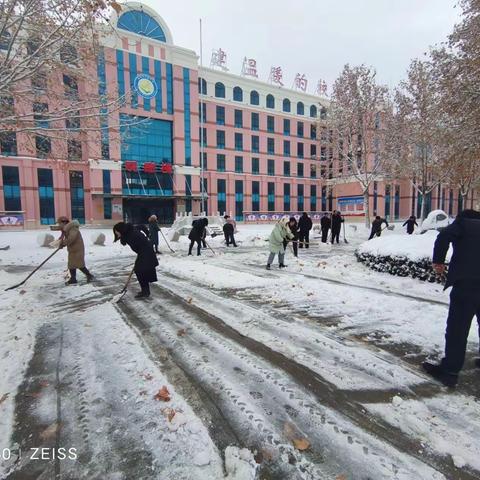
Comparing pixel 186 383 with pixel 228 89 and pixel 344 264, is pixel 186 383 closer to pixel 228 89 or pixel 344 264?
pixel 344 264

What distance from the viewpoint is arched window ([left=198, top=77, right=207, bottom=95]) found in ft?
140

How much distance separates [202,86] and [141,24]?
34.2 feet

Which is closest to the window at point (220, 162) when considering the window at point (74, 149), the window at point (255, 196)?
the window at point (255, 196)

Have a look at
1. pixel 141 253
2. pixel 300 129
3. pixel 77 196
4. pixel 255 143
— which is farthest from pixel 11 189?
pixel 300 129

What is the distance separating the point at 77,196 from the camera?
120 ft

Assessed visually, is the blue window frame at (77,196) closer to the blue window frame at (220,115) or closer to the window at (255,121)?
the blue window frame at (220,115)

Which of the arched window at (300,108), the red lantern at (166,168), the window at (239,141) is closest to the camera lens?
the red lantern at (166,168)

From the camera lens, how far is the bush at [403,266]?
269 inches

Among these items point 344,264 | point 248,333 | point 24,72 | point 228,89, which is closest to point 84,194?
point 228,89

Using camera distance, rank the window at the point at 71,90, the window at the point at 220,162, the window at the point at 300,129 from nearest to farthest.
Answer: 1. the window at the point at 71,90
2. the window at the point at 220,162
3. the window at the point at 300,129

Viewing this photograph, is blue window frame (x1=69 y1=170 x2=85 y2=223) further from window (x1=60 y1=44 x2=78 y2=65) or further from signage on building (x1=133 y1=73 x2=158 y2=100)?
window (x1=60 y1=44 x2=78 y2=65)

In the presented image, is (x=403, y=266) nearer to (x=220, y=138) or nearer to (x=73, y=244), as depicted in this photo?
(x=73, y=244)

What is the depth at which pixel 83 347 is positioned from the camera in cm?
378

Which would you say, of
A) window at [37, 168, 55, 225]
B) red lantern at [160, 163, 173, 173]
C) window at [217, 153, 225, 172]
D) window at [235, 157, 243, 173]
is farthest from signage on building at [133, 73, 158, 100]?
window at [235, 157, 243, 173]
